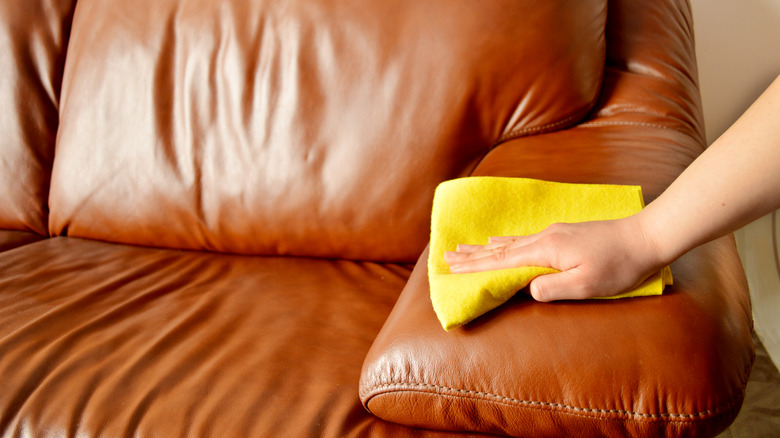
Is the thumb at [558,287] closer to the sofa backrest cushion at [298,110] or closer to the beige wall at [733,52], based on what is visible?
the sofa backrest cushion at [298,110]

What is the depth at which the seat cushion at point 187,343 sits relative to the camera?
0.75 metres

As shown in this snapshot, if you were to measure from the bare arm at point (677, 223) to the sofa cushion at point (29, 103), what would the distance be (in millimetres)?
1107

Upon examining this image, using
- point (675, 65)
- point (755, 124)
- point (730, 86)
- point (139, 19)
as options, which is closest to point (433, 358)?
point (755, 124)

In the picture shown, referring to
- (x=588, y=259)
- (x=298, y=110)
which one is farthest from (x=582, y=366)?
(x=298, y=110)

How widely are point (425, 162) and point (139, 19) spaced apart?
69 cm

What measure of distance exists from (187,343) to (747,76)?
1.29m

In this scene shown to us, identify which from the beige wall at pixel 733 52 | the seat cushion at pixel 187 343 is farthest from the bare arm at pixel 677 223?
the beige wall at pixel 733 52

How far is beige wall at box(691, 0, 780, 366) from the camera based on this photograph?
131 cm

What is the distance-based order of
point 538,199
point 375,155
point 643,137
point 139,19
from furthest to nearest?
point 139,19
point 375,155
point 643,137
point 538,199

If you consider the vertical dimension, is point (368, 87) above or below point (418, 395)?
above

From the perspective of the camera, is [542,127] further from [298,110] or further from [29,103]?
[29,103]

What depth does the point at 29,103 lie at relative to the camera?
1329mm

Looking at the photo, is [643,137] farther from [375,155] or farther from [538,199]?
[375,155]

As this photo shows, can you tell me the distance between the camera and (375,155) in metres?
1.09
